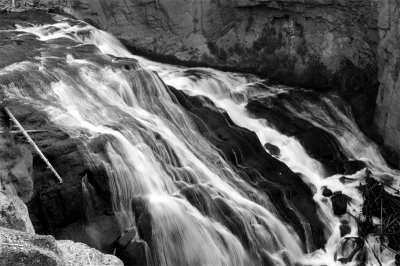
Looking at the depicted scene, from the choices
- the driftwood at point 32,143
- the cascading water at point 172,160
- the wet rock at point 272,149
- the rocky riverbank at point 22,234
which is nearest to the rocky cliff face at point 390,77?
the cascading water at point 172,160

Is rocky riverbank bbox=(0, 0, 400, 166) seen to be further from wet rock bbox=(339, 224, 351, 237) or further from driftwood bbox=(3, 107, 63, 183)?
driftwood bbox=(3, 107, 63, 183)

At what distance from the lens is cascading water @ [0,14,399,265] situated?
8.85 metres

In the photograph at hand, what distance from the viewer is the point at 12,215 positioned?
4977 mm

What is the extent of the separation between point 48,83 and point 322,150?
682 cm

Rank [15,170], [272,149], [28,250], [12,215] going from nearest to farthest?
[28,250] < [12,215] < [15,170] < [272,149]

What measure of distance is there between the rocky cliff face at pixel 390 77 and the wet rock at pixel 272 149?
3197 mm

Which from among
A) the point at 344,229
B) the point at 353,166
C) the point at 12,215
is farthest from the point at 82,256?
the point at 353,166

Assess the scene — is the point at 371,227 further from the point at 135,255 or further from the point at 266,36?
the point at 266,36

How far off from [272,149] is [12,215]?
333 inches

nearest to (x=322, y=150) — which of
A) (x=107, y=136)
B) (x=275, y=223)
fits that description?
(x=275, y=223)

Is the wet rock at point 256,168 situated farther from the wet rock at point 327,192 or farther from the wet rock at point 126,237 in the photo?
the wet rock at point 126,237

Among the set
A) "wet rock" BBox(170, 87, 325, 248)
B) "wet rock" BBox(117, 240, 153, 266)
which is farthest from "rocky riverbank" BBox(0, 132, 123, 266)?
"wet rock" BBox(170, 87, 325, 248)

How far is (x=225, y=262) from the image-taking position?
884 centimetres

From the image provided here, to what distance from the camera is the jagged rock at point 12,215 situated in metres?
4.87
